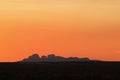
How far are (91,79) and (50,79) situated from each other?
206 inches

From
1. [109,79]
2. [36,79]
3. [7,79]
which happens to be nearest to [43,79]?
[36,79]

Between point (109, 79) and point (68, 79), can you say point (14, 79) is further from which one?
point (109, 79)

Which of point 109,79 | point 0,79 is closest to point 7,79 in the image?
point 0,79

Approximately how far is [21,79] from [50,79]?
386cm

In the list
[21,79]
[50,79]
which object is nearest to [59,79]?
[50,79]

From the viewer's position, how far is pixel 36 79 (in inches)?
2276

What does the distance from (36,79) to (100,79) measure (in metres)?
8.28

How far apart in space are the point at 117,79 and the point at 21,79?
40.1 feet

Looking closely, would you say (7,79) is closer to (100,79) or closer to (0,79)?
(0,79)

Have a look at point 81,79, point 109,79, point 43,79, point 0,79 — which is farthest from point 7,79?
point 109,79

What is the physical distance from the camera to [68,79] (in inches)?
2299

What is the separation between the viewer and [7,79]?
56.8 meters

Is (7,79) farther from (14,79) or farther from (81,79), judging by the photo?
(81,79)

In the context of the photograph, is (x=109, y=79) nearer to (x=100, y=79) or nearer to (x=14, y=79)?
(x=100, y=79)
